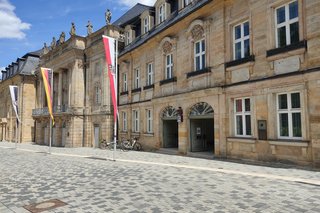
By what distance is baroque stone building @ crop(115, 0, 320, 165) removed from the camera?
10844 millimetres

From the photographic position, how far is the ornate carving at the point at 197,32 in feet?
53.6

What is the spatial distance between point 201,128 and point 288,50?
7.88 meters

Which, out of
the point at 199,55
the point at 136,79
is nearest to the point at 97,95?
the point at 136,79

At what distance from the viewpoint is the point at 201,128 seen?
17.8 meters

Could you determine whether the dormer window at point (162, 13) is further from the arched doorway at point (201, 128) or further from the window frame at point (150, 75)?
the arched doorway at point (201, 128)

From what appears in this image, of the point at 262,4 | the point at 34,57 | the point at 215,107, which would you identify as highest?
the point at 34,57

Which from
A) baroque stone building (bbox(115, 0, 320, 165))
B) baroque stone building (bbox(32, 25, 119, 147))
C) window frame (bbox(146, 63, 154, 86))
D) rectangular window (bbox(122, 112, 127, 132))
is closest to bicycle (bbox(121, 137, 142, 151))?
baroque stone building (bbox(115, 0, 320, 165))

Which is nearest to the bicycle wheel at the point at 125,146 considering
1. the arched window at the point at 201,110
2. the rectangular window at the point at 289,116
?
the arched window at the point at 201,110

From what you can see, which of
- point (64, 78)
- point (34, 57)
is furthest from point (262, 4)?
point (34, 57)

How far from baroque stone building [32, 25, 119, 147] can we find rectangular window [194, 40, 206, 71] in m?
12.8

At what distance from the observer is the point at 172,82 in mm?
18688

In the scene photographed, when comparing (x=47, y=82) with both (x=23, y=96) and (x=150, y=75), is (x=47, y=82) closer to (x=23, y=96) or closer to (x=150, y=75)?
(x=150, y=75)

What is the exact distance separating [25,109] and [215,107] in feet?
121

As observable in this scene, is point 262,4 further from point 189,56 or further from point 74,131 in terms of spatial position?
point 74,131
